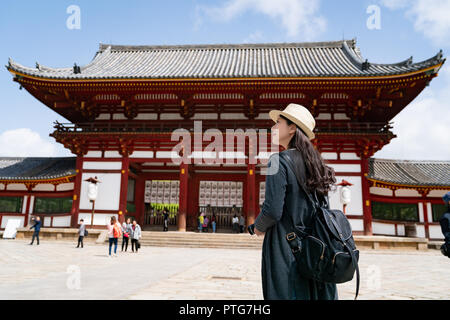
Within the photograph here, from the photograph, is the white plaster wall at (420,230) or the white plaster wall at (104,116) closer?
the white plaster wall at (420,230)

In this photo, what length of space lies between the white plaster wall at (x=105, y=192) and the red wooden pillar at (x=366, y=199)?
12158 mm

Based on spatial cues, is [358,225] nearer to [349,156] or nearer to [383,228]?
[383,228]

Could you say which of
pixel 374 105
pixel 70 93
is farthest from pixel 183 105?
pixel 374 105

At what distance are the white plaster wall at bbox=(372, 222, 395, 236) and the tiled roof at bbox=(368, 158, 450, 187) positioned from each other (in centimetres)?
241

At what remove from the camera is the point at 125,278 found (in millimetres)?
6066

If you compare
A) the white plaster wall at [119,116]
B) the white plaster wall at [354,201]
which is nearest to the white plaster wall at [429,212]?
the white plaster wall at [354,201]

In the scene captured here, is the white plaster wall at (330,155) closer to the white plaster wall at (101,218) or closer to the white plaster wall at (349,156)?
the white plaster wall at (349,156)

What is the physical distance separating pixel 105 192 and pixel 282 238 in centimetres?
1534

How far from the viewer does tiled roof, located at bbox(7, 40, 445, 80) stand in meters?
16.1

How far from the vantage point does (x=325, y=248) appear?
1784mm

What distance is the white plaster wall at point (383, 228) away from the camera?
16.3 meters
